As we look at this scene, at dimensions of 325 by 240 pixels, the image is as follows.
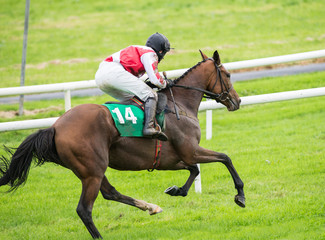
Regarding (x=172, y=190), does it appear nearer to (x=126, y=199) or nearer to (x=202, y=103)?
(x=126, y=199)

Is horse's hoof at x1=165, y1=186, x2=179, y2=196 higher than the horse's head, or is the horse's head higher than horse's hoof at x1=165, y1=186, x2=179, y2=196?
the horse's head

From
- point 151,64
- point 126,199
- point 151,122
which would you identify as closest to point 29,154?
point 126,199

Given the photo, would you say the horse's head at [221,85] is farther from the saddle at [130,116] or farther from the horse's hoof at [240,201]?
the horse's hoof at [240,201]

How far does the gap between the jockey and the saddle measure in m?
0.07

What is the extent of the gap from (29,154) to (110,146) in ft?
2.87

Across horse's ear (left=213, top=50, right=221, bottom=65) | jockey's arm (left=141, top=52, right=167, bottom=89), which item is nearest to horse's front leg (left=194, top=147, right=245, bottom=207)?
jockey's arm (left=141, top=52, right=167, bottom=89)

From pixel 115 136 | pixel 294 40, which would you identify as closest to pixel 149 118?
pixel 115 136

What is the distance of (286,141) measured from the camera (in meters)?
9.16

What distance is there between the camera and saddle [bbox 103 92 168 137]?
560 cm

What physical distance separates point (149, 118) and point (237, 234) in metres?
1.58

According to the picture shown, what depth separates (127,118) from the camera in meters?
5.62

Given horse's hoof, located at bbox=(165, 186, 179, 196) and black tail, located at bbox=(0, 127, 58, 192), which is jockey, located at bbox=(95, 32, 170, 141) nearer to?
horse's hoof, located at bbox=(165, 186, 179, 196)

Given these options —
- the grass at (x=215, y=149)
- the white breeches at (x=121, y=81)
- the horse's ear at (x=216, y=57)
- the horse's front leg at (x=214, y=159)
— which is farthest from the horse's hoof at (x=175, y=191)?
the horse's ear at (x=216, y=57)

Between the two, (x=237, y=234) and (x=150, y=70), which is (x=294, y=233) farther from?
(x=150, y=70)
